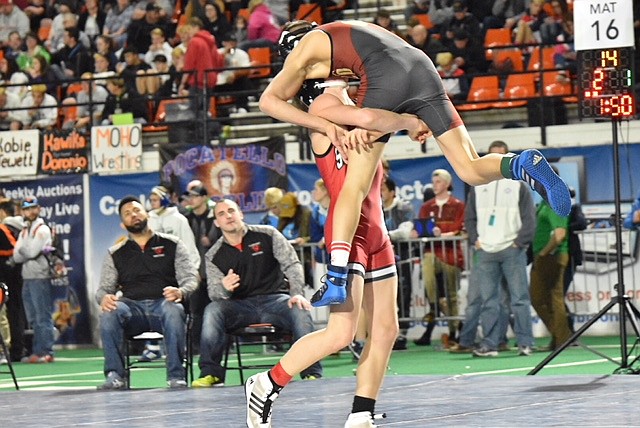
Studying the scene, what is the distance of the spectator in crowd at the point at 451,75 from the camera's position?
55.0 ft

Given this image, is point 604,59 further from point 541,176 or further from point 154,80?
point 154,80

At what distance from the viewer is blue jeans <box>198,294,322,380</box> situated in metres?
10.9

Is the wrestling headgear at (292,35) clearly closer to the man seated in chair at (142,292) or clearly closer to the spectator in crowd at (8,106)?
the man seated in chair at (142,292)

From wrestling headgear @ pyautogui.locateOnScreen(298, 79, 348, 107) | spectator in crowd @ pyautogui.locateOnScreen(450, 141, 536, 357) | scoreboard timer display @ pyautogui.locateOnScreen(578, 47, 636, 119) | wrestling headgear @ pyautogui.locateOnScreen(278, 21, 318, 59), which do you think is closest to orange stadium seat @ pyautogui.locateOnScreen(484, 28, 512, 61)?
spectator in crowd @ pyautogui.locateOnScreen(450, 141, 536, 357)

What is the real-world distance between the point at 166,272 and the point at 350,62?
204 inches

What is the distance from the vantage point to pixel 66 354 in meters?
16.7

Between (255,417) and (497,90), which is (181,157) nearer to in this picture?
(497,90)

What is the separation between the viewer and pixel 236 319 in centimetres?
1097

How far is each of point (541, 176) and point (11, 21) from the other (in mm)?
17995

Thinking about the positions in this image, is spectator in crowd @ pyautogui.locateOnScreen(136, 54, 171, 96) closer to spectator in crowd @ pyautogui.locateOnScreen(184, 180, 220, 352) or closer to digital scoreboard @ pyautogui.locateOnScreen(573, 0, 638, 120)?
spectator in crowd @ pyautogui.locateOnScreen(184, 180, 220, 352)

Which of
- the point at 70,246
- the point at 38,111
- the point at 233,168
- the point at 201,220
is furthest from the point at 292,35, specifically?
the point at 38,111

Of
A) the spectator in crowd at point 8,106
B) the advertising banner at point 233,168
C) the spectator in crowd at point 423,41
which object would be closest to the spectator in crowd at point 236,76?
the advertising banner at point 233,168

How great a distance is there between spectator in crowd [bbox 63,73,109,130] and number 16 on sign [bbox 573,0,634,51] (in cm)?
948

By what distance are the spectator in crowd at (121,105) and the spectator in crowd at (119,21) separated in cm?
232
